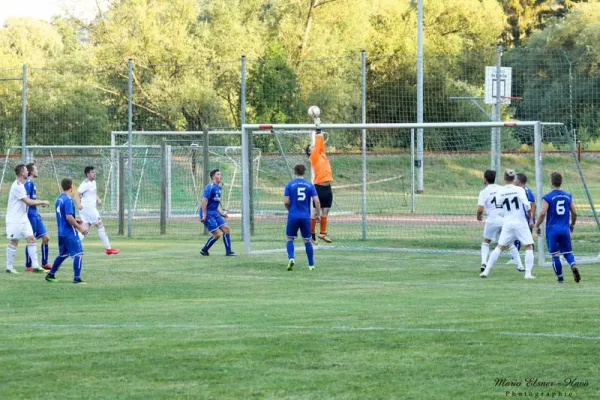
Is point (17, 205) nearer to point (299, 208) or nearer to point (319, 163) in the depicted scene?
point (299, 208)

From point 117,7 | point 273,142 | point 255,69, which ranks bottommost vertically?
point 273,142

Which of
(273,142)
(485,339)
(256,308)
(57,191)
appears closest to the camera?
(485,339)

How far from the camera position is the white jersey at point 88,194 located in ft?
72.4

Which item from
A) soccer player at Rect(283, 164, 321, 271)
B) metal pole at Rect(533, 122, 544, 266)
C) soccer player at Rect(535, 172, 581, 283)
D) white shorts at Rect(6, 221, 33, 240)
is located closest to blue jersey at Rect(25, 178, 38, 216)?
white shorts at Rect(6, 221, 33, 240)

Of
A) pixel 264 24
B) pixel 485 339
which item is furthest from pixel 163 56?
pixel 485 339

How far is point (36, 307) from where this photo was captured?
13.8 m

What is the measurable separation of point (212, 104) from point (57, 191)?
6.65 meters

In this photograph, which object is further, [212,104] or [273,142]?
[212,104]

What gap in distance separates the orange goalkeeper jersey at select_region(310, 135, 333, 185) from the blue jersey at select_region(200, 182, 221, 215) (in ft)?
7.18

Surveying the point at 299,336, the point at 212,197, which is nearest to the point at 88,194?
the point at 212,197

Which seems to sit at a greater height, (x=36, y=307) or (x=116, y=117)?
(x=116, y=117)

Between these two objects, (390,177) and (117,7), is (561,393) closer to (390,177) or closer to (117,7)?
(390,177)

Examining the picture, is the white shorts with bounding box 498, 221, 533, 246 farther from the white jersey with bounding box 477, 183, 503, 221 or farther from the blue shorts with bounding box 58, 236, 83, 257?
the blue shorts with bounding box 58, 236, 83, 257

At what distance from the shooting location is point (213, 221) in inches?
859
